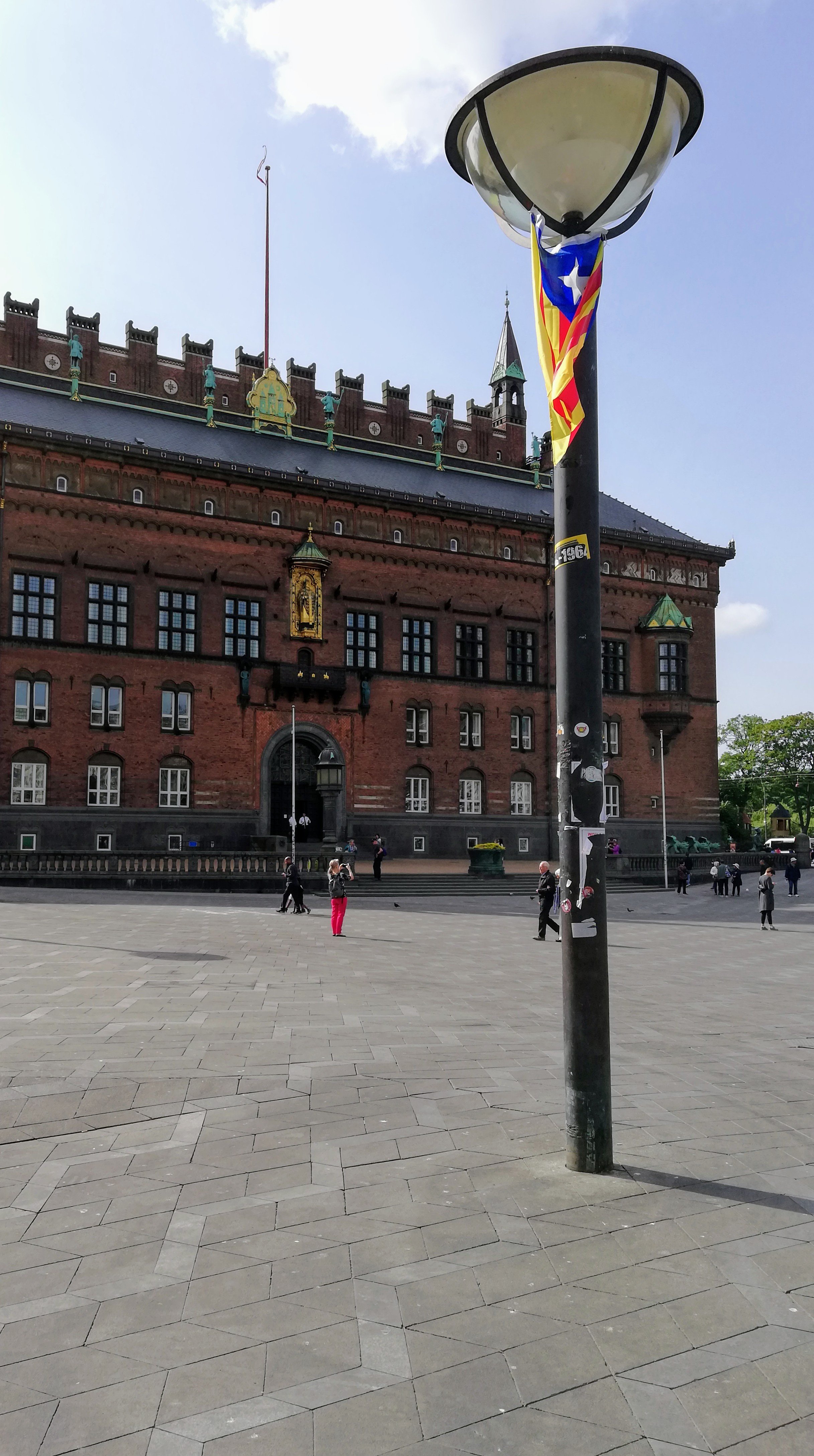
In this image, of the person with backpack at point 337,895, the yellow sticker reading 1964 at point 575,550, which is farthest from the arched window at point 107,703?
the yellow sticker reading 1964 at point 575,550

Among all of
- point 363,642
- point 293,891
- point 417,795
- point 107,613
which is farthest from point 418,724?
point 293,891

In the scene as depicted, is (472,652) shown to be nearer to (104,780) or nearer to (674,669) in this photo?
(674,669)

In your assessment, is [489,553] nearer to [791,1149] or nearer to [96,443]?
[96,443]

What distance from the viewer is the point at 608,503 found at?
57.8m

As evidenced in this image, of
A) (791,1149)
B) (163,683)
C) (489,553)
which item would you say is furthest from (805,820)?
(791,1149)

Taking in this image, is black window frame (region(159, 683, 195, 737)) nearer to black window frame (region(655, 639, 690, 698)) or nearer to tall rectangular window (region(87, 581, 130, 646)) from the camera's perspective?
tall rectangular window (region(87, 581, 130, 646))

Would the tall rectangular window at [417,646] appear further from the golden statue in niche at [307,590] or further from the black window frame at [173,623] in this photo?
the black window frame at [173,623]

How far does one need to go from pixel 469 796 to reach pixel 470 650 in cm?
672

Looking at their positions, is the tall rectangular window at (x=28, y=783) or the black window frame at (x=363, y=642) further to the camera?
the black window frame at (x=363, y=642)

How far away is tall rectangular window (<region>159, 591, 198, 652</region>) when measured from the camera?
4022cm

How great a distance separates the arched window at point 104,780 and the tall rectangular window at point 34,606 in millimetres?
4713

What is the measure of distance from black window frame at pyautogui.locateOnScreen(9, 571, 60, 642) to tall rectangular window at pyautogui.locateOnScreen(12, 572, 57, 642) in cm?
1

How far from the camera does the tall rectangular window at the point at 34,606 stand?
37250 mm

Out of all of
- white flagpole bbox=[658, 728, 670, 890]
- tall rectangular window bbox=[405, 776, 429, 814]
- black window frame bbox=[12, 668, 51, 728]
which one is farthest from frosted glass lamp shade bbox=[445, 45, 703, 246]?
tall rectangular window bbox=[405, 776, 429, 814]
